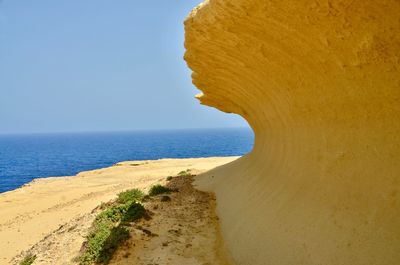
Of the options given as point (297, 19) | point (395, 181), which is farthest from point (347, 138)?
point (297, 19)

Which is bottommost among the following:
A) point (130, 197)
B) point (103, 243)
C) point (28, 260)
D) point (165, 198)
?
point (28, 260)

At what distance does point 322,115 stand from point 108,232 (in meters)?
6.72

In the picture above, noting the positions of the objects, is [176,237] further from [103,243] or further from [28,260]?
[28,260]

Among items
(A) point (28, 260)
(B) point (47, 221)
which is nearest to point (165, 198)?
(A) point (28, 260)

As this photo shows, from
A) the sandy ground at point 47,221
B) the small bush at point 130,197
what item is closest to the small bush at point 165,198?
the small bush at point 130,197

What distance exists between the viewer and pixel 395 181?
4.35 m

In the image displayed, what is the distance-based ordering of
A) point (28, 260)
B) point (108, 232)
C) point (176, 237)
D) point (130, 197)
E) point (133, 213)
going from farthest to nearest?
point (130, 197)
point (133, 213)
point (28, 260)
point (108, 232)
point (176, 237)

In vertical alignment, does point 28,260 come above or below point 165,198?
below

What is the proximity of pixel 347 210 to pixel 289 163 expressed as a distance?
261 centimetres

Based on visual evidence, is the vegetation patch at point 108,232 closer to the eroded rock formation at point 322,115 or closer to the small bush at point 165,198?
the small bush at point 165,198

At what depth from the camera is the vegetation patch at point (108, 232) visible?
8.01 metres

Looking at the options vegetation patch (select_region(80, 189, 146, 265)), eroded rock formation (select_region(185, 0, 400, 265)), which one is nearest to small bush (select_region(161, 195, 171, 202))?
vegetation patch (select_region(80, 189, 146, 265))

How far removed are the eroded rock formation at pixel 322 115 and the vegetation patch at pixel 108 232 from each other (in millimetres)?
3104

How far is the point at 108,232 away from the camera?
9.00 meters
